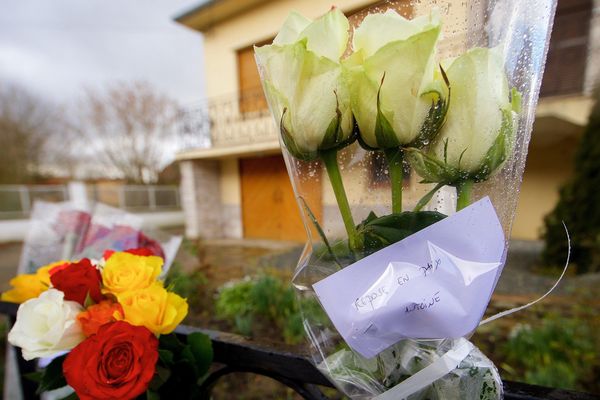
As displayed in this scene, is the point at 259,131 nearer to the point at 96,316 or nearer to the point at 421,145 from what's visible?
the point at 96,316

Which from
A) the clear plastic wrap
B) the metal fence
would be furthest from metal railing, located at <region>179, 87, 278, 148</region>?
the clear plastic wrap

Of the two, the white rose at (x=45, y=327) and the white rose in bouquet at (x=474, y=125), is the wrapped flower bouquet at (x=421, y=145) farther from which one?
the white rose at (x=45, y=327)

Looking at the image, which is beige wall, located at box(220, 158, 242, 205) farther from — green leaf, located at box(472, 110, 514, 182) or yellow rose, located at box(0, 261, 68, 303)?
green leaf, located at box(472, 110, 514, 182)

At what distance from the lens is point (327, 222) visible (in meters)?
0.47

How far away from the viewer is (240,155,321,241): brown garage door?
726 centimetres

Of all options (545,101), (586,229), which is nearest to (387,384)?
(586,229)

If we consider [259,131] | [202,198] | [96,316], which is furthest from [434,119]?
[202,198]

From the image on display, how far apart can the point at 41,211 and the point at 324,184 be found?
66.9 inches

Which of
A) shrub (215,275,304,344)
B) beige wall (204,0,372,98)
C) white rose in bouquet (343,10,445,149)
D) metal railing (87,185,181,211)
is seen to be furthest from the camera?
metal railing (87,185,181,211)

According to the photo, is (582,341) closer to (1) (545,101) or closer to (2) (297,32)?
(2) (297,32)

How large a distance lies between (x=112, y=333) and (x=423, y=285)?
52cm

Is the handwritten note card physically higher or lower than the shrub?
higher

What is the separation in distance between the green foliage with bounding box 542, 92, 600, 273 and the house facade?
26.7 inches

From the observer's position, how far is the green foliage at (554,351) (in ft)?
5.53
